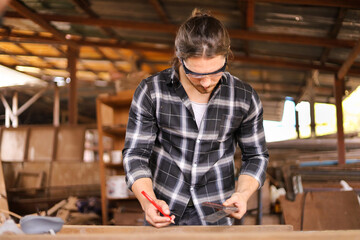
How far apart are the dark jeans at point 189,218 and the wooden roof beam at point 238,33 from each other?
13.2 feet

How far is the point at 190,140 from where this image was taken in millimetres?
1981

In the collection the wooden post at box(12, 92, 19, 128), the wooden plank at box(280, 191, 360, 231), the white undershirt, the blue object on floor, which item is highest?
the wooden post at box(12, 92, 19, 128)

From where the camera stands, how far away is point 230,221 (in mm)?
2090

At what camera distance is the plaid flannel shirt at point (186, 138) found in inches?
77.3

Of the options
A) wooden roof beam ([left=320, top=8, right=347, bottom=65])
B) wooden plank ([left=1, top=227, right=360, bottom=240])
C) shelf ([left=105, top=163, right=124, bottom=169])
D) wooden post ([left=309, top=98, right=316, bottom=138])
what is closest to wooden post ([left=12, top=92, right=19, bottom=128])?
shelf ([left=105, top=163, right=124, bottom=169])

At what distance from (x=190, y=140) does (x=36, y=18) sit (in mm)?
4565

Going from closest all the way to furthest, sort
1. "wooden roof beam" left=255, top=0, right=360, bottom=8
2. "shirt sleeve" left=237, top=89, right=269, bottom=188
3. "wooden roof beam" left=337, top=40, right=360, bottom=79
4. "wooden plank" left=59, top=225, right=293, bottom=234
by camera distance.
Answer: "wooden plank" left=59, top=225, right=293, bottom=234 → "shirt sleeve" left=237, top=89, right=269, bottom=188 → "wooden roof beam" left=255, top=0, right=360, bottom=8 → "wooden roof beam" left=337, top=40, right=360, bottom=79

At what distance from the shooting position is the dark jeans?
6.54ft

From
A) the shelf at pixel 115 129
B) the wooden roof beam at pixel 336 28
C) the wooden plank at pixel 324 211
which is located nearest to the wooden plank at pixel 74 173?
the shelf at pixel 115 129

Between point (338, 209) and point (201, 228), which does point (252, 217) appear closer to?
point (338, 209)

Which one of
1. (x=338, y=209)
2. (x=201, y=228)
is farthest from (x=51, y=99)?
(x=201, y=228)

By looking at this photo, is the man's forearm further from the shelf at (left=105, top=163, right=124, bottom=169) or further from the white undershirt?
the shelf at (left=105, top=163, right=124, bottom=169)

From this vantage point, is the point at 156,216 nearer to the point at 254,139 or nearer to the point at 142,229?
the point at 142,229

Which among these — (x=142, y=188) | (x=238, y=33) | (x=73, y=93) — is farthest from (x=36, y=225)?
(x=73, y=93)
